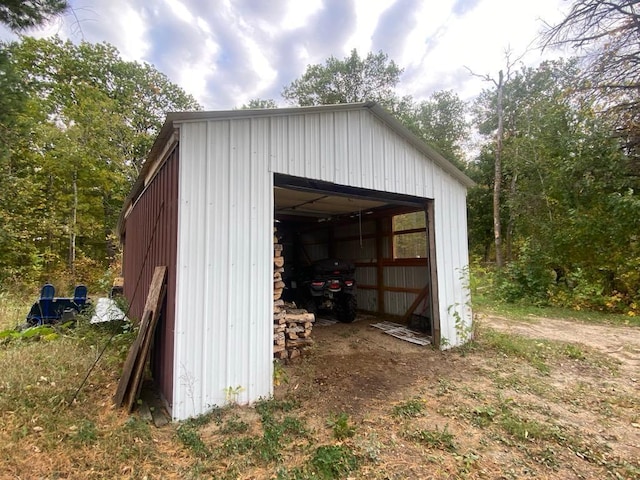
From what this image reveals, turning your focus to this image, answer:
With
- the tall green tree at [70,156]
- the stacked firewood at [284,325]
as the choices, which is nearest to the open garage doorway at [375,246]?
the stacked firewood at [284,325]

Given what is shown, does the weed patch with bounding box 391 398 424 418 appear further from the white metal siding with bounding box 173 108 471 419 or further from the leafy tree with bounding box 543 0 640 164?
the leafy tree with bounding box 543 0 640 164

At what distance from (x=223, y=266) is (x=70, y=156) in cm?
1212

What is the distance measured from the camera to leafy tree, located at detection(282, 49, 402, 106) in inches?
651

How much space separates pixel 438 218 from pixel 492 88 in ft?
42.2

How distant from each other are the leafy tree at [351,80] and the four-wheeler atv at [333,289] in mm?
12595

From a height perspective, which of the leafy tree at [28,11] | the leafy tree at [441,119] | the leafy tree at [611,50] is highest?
the leafy tree at [441,119]

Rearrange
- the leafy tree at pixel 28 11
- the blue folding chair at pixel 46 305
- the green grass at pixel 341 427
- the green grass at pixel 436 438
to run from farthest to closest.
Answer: the blue folding chair at pixel 46 305, the leafy tree at pixel 28 11, the green grass at pixel 341 427, the green grass at pixel 436 438

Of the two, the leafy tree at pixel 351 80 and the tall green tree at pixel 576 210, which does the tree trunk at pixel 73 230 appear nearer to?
the leafy tree at pixel 351 80

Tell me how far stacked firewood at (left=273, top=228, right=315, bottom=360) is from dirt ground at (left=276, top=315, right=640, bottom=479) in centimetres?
27

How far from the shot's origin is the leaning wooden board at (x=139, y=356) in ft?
8.99

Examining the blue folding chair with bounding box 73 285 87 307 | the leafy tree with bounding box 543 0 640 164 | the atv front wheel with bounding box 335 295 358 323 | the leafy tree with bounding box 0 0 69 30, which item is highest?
the leafy tree with bounding box 543 0 640 164

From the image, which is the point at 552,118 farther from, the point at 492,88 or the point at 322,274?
the point at 322,274

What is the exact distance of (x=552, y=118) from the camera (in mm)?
8914

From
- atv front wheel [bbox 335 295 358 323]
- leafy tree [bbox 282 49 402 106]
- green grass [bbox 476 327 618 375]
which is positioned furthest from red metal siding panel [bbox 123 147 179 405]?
leafy tree [bbox 282 49 402 106]
